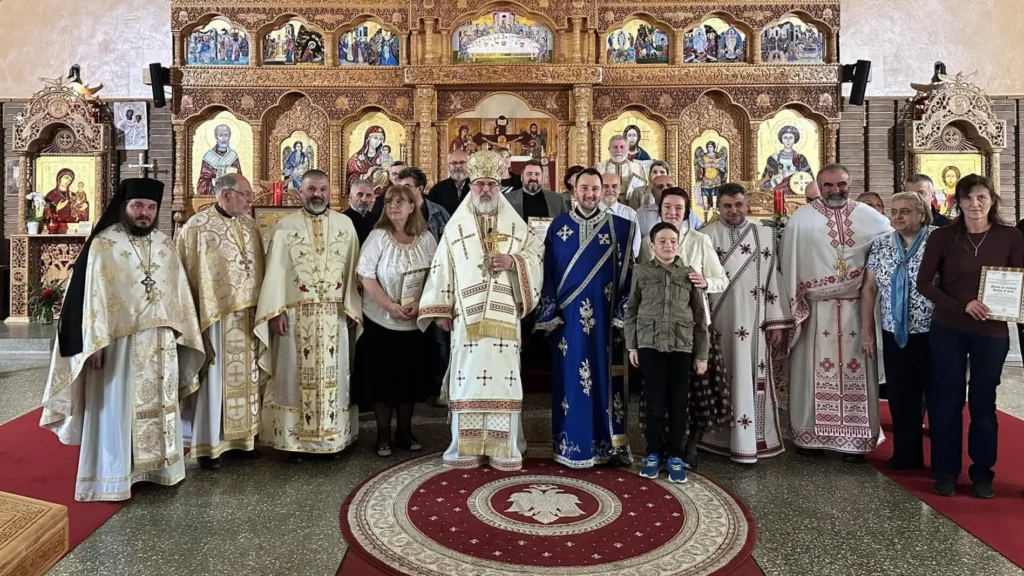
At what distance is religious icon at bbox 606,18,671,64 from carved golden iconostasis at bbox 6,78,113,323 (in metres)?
8.04

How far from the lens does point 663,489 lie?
12.3ft

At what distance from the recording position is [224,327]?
4.18 metres

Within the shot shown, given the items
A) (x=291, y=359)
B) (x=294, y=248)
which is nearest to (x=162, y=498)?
(x=291, y=359)

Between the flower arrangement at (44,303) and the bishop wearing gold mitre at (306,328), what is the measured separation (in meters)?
7.37

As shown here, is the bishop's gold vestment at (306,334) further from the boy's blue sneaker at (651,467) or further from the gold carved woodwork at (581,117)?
the gold carved woodwork at (581,117)

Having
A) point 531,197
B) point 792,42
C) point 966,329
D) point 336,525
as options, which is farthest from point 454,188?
point 792,42

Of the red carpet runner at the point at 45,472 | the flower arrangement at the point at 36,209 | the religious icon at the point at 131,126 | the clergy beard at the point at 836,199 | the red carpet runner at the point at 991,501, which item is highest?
the religious icon at the point at 131,126

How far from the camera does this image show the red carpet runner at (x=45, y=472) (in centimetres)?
331

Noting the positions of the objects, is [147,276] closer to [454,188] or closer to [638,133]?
[454,188]

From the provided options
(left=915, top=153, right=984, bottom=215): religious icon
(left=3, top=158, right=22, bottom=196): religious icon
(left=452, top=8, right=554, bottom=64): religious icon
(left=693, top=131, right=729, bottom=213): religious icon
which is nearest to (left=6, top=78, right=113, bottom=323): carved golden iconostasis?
(left=3, top=158, right=22, bottom=196): religious icon

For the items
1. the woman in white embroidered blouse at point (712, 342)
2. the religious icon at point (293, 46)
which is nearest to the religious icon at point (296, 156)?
the religious icon at point (293, 46)

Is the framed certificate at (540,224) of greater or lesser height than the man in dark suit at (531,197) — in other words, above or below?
below

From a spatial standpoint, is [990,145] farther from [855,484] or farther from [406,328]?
[406,328]

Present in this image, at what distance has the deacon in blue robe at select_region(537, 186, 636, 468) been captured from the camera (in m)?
4.05
